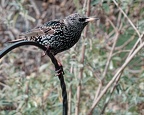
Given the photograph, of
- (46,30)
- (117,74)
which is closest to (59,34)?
(46,30)

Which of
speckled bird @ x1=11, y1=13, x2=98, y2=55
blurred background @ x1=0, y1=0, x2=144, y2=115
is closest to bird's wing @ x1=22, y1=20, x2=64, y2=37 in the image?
Result: speckled bird @ x1=11, y1=13, x2=98, y2=55

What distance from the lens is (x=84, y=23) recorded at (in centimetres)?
263

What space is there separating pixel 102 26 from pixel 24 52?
39.9 inches

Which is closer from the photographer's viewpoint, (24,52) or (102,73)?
(102,73)

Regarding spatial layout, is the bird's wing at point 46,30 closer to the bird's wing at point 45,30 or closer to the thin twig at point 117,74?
the bird's wing at point 45,30

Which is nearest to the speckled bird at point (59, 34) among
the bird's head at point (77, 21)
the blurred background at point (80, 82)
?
the bird's head at point (77, 21)

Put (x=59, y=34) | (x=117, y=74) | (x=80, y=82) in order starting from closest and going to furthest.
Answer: (x=59, y=34), (x=117, y=74), (x=80, y=82)

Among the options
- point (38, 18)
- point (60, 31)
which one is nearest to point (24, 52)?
point (38, 18)

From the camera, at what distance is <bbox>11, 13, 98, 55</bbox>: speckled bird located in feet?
8.46

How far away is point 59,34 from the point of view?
8.59 ft

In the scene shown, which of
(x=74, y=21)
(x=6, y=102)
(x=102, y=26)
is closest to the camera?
(x=74, y=21)

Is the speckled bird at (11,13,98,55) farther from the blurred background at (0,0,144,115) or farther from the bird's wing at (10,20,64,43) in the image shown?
the blurred background at (0,0,144,115)

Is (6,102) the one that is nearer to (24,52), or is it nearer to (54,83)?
(54,83)

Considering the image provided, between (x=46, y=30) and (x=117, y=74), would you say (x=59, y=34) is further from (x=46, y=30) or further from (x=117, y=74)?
(x=117, y=74)
